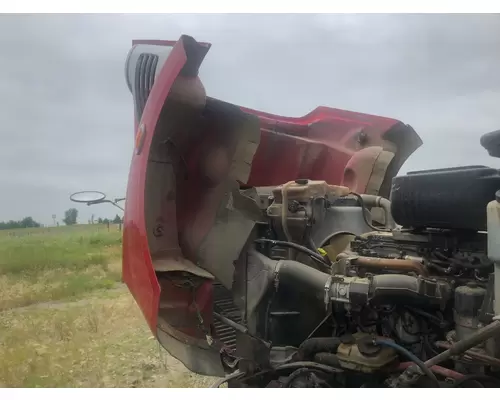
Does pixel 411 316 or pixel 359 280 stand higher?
pixel 359 280

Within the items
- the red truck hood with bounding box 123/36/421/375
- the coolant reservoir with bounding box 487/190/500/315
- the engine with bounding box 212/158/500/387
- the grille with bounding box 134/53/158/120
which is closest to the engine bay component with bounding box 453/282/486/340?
the engine with bounding box 212/158/500/387

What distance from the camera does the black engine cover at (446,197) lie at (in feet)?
4.78

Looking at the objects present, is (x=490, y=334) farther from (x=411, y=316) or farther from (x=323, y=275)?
(x=323, y=275)

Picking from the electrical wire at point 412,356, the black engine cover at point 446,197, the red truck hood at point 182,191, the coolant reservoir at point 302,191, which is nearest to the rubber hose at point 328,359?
the electrical wire at point 412,356

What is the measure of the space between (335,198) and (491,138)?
98cm

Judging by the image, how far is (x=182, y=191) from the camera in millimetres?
2148

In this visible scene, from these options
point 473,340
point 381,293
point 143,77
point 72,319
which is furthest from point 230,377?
point 72,319

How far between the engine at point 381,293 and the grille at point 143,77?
0.69 meters

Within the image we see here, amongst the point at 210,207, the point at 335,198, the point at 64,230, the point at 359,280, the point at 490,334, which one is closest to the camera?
the point at 490,334

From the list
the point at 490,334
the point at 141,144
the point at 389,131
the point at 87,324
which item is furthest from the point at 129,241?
the point at 87,324

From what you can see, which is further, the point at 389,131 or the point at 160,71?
the point at 389,131

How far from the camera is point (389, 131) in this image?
2951 millimetres

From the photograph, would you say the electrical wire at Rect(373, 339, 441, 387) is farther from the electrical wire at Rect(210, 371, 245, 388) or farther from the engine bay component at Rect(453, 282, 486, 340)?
the electrical wire at Rect(210, 371, 245, 388)

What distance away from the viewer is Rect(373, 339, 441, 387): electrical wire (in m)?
1.46
